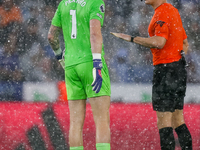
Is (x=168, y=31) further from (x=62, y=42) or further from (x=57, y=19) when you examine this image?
(x=62, y=42)

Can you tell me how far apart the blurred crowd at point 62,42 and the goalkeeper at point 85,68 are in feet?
13.3

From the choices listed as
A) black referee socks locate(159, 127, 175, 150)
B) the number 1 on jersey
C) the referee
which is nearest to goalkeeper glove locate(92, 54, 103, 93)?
the number 1 on jersey

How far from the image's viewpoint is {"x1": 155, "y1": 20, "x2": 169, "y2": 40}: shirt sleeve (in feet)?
8.87

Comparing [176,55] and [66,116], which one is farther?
[66,116]

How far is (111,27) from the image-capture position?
7129mm

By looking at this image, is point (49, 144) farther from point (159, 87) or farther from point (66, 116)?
point (159, 87)

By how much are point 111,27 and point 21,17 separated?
6.71 feet

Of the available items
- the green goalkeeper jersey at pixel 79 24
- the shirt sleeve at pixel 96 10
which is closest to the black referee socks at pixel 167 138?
the green goalkeeper jersey at pixel 79 24

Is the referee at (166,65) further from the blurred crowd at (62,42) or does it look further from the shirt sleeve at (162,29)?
the blurred crowd at (62,42)

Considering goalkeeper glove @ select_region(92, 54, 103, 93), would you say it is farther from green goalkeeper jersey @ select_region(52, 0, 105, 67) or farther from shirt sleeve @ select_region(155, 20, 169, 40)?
shirt sleeve @ select_region(155, 20, 169, 40)

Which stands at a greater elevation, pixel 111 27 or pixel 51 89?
pixel 111 27

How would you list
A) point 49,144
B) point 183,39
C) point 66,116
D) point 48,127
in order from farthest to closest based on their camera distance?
point 66,116 < point 48,127 < point 49,144 < point 183,39


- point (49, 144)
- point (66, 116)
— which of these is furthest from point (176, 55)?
point (66, 116)

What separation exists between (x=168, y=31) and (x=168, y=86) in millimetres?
483
